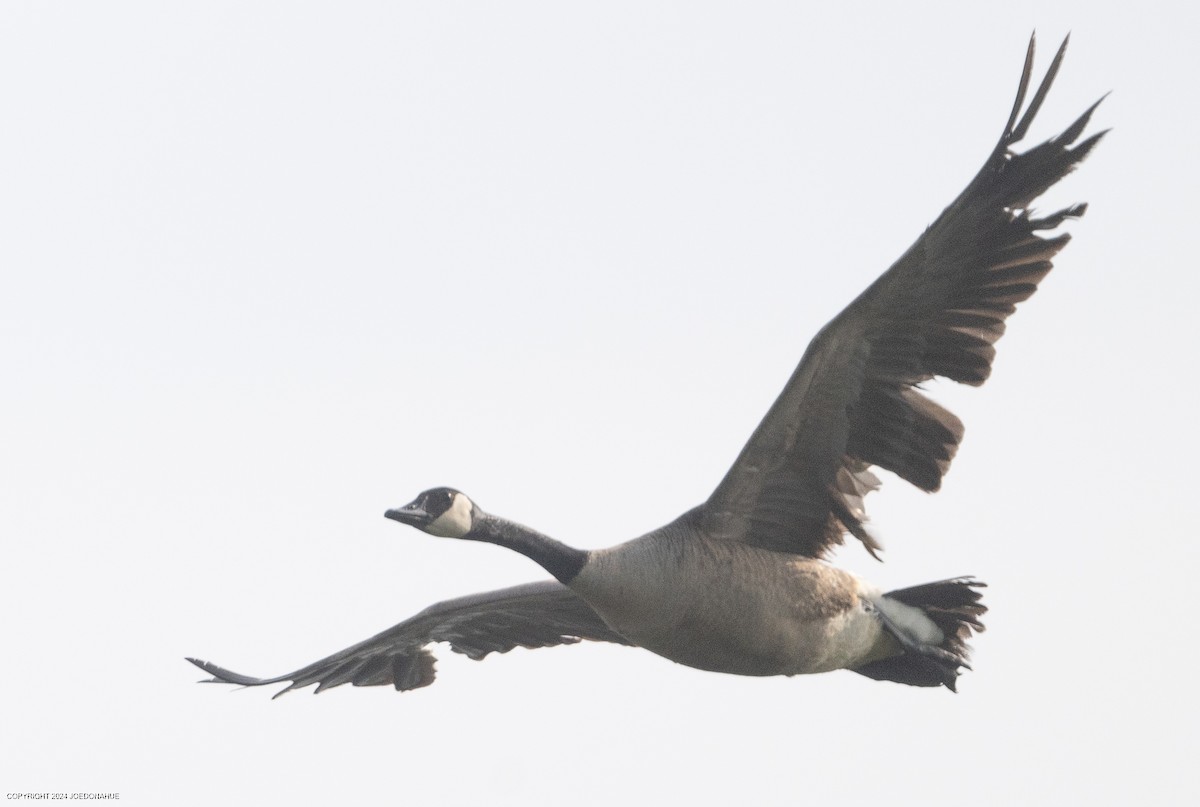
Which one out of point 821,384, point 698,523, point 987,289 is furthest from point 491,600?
point 987,289

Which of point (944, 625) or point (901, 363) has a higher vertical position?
point (901, 363)

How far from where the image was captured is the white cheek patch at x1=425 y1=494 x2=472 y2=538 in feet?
35.6

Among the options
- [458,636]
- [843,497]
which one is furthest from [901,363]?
[458,636]

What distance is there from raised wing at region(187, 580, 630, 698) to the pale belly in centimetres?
205

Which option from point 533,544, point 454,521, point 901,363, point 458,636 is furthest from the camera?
point 458,636

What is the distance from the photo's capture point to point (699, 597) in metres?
10.6

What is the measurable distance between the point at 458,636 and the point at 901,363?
15.7ft

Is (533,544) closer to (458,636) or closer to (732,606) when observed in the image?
(732,606)

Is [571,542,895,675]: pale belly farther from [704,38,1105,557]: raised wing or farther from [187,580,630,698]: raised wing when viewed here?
[187,580,630,698]: raised wing

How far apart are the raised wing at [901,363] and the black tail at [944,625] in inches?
23.9

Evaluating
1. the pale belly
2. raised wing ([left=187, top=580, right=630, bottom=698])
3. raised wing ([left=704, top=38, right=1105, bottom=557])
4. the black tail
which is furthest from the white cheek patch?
the black tail

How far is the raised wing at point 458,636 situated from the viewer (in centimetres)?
1288

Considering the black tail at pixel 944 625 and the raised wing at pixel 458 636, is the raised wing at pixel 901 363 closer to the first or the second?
the black tail at pixel 944 625

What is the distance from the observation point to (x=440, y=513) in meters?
10.8
